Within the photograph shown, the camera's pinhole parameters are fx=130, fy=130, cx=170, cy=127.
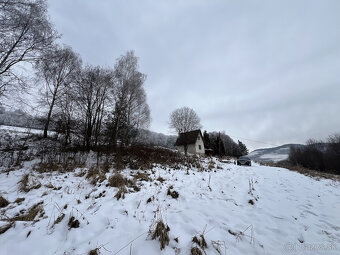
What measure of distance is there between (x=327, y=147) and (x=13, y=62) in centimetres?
6475

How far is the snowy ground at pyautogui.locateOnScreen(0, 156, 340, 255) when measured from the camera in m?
2.10

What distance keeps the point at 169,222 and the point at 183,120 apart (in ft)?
83.8

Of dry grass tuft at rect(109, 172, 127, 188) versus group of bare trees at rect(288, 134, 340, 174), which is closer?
dry grass tuft at rect(109, 172, 127, 188)

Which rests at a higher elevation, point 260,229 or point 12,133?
point 12,133

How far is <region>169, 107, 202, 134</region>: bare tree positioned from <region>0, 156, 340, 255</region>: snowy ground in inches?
928

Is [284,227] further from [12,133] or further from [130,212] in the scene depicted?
[12,133]

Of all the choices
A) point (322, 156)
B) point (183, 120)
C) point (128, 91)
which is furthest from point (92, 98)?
point (322, 156)

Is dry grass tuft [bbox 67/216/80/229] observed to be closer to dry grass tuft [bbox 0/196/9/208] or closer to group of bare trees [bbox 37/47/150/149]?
dry grass tuft [bbox 0/196/9/208]

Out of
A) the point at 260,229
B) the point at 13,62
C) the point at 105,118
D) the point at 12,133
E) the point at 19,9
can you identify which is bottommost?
the point at 260,229

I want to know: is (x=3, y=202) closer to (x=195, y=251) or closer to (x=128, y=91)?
(x=195, y=251)

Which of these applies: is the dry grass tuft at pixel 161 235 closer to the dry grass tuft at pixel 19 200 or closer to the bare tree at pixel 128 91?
the dry grass tuft at pixel 19 200

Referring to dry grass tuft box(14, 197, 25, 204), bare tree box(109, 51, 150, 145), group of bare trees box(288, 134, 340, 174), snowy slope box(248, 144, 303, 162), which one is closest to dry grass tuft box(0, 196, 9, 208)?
dry grass tuft box(14, 197, 25, 204)

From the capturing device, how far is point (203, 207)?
3439 mm

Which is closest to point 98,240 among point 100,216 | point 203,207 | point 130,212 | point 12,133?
point 100,216
